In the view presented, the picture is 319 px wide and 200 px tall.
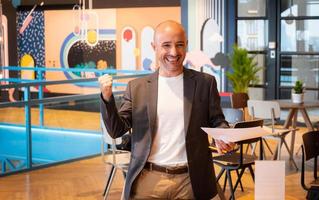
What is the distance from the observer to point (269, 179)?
83.9 inches

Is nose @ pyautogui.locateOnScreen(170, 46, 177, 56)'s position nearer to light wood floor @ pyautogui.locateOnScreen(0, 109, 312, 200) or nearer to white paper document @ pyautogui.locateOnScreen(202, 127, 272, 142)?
white paper document @ pyautogui.locateOnScreen(202, 127, 272, 142)

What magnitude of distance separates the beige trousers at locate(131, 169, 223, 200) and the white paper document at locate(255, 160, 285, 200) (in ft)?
1.24

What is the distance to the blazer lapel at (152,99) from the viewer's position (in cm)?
243

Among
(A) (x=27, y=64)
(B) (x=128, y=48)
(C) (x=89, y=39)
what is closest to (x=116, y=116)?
(B) (x=128, y=48)

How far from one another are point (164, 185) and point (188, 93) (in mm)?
412

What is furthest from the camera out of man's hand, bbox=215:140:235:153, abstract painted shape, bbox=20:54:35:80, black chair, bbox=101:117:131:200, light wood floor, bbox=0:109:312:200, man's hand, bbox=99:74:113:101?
abstract painted shape, bbox=20:54:35:80

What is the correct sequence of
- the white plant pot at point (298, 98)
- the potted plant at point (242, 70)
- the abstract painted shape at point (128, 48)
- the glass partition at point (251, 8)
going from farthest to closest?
the abstract painted shape at point (128, 48) < the glass partition at point (251, 8) < the potted plant at point (242, 70) < the white plant pot at point (298, 98)

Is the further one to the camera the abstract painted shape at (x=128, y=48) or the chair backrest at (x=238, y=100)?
the abstract painted shape at (x=128, y=48)

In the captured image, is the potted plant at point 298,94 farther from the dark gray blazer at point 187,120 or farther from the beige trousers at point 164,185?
the beige trousers at point 164,185

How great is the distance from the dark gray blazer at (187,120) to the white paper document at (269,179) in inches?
14.0

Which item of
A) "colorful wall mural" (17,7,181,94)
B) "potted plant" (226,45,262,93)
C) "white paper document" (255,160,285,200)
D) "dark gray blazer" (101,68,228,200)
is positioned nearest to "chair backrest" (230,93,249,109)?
"potted plant" (226,45,262,93)

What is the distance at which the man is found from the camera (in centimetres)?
242

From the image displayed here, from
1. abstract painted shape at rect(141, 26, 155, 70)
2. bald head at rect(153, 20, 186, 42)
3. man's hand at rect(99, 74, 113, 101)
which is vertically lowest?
man's hand at rect(99, 74, 113, 101)

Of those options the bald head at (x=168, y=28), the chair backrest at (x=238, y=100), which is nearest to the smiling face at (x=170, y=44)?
the bald head at (x=168, y=28)
